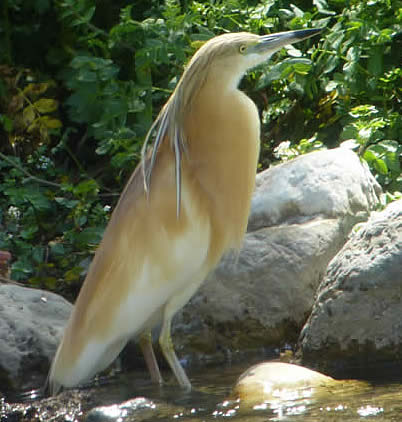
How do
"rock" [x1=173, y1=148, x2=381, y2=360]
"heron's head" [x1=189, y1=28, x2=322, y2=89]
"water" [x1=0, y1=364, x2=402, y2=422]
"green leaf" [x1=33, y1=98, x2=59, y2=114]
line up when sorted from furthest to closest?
1. "green leaf" [x1=33, y1=98, x2=59, y2=114]
2. "rock" [x1=173, y1=148, x2=381, y2=360]
3. "heron's head" [x1=189, y1=28, x2=322, y2=89]
4. "water" [x1=0, y1=364, x2=402, y2=422]

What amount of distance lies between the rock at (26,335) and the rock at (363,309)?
42.3 inches

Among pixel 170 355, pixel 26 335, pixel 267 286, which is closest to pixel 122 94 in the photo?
pixel 267 286

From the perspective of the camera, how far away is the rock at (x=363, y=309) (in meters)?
3.72

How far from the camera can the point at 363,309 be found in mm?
3766

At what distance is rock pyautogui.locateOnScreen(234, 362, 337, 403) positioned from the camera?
3381 millimetres

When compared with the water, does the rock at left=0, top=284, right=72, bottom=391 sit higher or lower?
higher

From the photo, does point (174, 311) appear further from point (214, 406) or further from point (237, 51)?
point (237, 51)

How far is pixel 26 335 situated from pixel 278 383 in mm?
1124

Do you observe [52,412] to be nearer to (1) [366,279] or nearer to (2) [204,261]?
(2) [204,261]

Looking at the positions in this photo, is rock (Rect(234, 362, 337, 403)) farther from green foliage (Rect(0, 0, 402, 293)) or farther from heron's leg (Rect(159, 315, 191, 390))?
green foliage (Rect(0, 0, 402, 293))

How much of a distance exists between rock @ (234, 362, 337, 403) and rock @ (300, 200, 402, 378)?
0.26 metres

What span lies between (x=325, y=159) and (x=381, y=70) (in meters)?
0.91

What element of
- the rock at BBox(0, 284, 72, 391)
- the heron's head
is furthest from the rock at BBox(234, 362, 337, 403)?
the heron's head

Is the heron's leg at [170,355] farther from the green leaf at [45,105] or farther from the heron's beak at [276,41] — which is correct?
the green leaf at [45,105]
